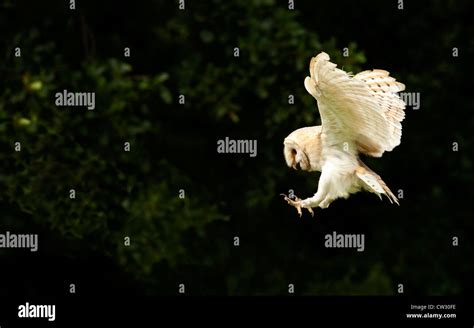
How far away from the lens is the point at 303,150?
5.16 meters

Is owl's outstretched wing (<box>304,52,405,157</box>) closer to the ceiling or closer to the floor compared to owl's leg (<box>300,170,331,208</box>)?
closer to the ceiling

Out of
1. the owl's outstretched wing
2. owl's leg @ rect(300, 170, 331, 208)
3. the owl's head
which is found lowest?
owl's leg @ rect(300, 170, 331, 208)

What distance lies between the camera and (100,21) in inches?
322

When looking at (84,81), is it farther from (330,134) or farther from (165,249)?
(330,134)

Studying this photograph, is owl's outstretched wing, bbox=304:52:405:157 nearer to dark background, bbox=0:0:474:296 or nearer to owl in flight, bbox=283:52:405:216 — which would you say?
owl in flight, bbox=283:52:405:216

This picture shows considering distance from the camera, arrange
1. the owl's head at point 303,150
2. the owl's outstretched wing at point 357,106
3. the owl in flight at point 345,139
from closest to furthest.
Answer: the owl's outstretched wing at point 357,106, the owl in flight at point 345,139, the owl's head at point 303,150

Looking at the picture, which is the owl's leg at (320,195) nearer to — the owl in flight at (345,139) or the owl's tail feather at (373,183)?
the owl in flight at (345,139)

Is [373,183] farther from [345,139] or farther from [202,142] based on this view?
[202,142]

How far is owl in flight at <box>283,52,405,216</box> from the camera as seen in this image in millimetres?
4973

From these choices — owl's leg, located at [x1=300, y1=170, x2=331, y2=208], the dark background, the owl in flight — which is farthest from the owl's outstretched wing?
the dark background

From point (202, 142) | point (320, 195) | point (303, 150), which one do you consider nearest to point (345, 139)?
point (303, 150)

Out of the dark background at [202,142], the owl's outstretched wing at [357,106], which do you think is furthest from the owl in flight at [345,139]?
the dark background at [202,142]

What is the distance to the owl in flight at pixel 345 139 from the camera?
4973 mm

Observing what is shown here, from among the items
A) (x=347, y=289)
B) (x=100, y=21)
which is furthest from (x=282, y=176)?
(x=100, y=21)
